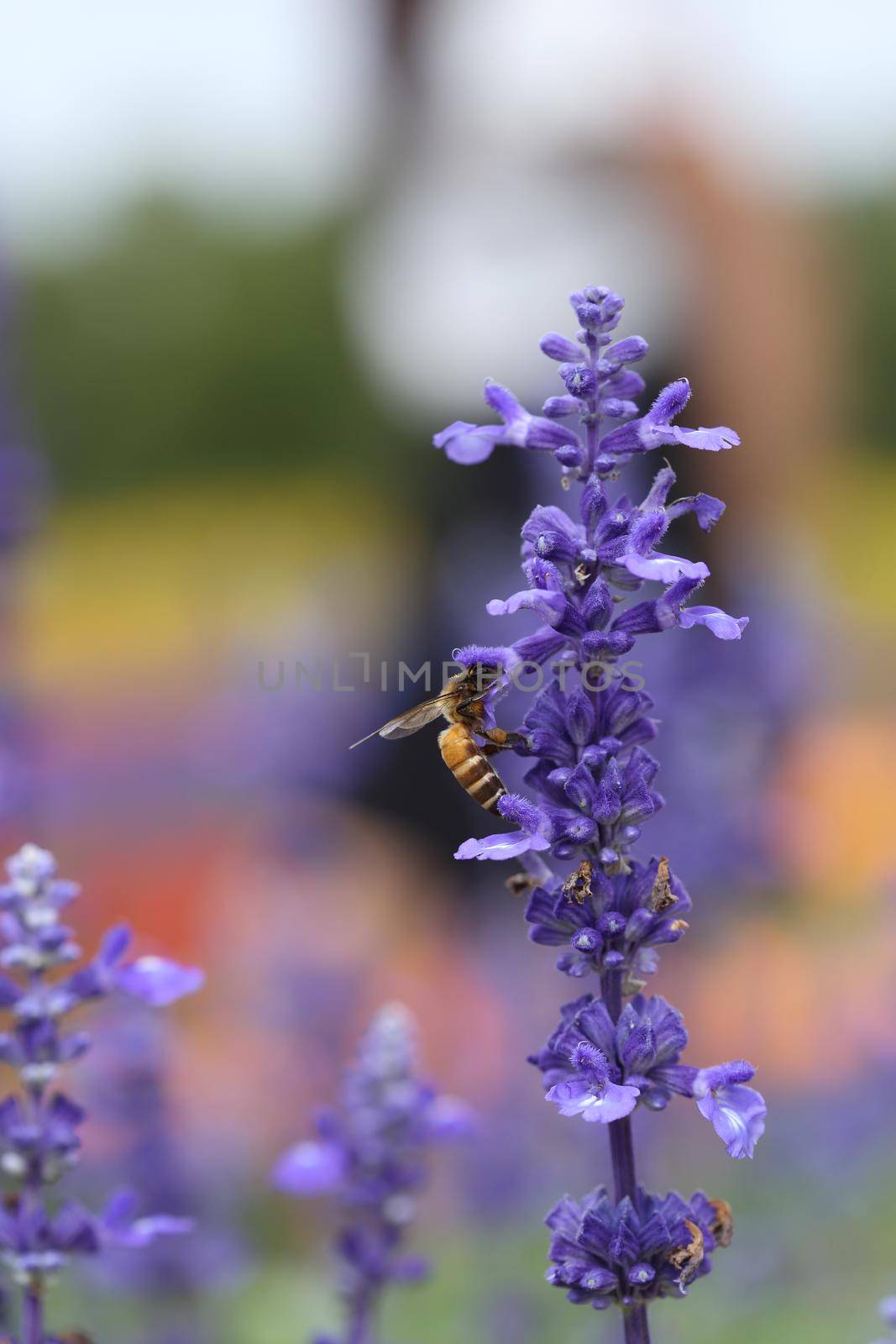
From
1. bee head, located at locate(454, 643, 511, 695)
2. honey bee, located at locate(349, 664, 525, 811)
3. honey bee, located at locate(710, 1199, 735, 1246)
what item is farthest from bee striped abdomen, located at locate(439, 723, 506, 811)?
honey bee, located at locate(710, 1199, 735, 1246)

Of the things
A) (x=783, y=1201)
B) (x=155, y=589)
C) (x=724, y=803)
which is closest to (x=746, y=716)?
(x=724, y=803)

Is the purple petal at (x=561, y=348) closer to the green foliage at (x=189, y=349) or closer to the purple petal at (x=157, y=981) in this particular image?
the purple petal at (x=157, y=981)

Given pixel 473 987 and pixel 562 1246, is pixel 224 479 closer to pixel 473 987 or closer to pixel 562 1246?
pixel 473 987

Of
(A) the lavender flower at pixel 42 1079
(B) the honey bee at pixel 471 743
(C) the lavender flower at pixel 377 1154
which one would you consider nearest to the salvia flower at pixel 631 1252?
(A) the lavender flower at pixel 42 1079

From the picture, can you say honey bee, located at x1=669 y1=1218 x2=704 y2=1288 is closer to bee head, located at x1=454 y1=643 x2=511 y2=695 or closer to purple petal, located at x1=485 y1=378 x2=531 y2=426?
bee head, located at x1=454 y1=643 x2=511 y2=695

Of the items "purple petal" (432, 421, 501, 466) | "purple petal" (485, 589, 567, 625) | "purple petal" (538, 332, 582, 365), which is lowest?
"purple petal" (485, 589, 567, 625)

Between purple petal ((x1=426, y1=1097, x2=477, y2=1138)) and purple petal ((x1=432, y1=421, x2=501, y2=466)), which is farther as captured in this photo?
purple petal ((x1=426, y1=1097, x2=477, y2=1138))

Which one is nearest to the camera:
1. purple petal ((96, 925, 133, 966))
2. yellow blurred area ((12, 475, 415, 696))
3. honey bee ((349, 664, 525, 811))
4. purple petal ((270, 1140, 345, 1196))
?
purple petal ((96, 925, 133, 966))

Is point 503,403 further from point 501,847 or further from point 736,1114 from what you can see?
point 736,1114
